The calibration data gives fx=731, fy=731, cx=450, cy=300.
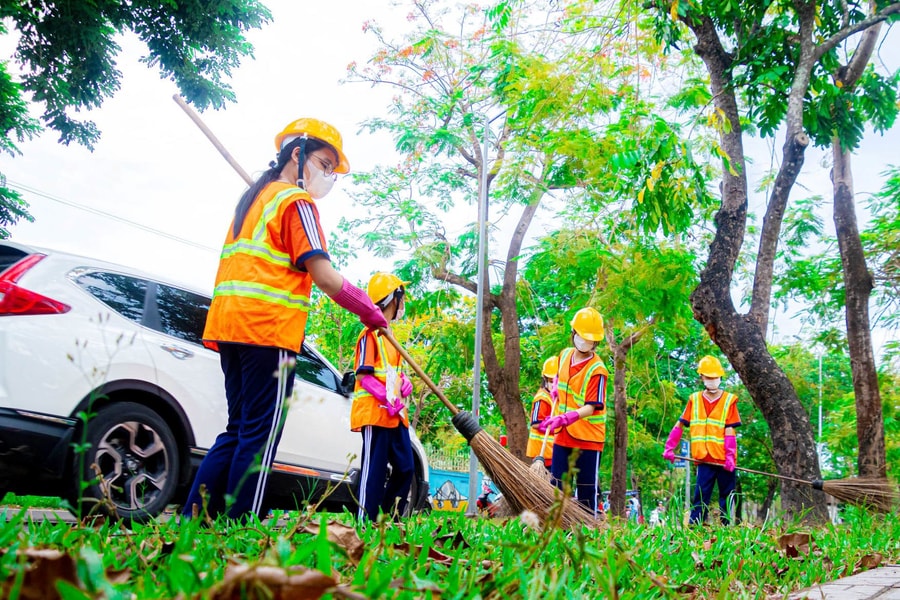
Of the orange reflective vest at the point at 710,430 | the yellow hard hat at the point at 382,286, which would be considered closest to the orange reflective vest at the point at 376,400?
the yellow hard hat at the point at 382,286

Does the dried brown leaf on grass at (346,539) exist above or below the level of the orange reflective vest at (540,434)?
below

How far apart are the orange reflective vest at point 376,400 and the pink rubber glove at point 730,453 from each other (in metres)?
4.59

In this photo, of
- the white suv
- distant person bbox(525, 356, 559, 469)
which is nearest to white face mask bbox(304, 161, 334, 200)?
the white suv

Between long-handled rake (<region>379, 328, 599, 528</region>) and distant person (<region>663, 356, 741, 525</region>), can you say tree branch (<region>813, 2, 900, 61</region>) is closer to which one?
distant person (<region>663, 356, 741, 525</region>)

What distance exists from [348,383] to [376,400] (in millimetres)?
1641

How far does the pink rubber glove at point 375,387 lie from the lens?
4.65 meters

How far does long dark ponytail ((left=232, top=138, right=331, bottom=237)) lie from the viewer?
3580 mm

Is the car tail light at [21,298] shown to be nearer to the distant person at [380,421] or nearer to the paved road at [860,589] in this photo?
the distant person at [380,421]

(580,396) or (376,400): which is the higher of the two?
(580,396)

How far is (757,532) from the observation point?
399cm

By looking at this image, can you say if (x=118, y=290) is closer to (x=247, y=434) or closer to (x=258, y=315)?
(x=258, y=315)

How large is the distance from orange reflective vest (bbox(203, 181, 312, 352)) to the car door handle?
5.12 feet

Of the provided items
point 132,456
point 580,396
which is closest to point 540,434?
point 580,396

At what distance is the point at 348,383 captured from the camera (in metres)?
6.29
